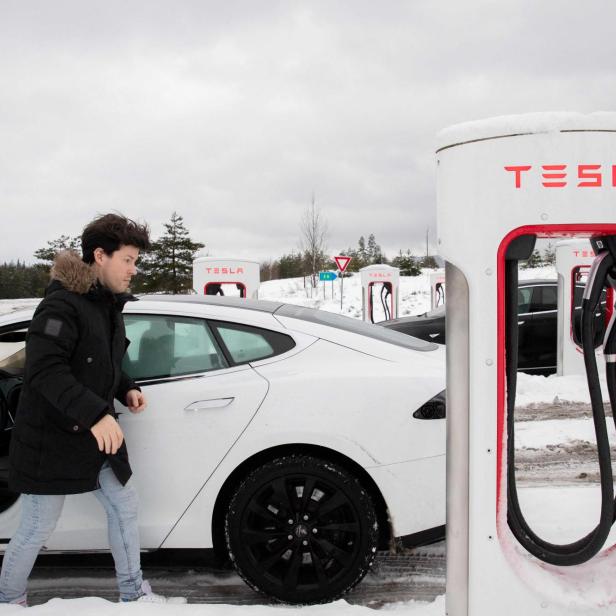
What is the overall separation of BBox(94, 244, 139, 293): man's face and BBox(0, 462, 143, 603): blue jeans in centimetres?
75

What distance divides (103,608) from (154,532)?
0.44 m

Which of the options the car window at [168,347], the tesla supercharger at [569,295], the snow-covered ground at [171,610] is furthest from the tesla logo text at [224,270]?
the snow-covered ground at [171,610]

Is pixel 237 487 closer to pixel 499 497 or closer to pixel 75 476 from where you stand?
pixel 75 476

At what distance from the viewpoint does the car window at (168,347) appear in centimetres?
292

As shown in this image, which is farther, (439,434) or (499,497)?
(439,434)

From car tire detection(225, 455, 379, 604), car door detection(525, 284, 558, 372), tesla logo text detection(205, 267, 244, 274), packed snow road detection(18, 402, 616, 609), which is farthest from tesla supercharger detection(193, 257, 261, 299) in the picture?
car tire detection(225, 455, 379, 604)

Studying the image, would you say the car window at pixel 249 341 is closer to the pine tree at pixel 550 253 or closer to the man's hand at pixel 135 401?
the man's hand at pixel 135 401

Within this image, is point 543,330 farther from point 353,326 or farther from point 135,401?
point 135,401

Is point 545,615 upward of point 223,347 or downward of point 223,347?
downward

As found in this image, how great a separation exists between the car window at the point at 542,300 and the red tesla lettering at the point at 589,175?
7774 mm

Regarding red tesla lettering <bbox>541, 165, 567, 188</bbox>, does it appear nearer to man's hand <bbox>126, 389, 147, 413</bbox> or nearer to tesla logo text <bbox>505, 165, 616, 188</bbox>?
tesla logo text <bbox>505, 165, 616, 188</bbox>

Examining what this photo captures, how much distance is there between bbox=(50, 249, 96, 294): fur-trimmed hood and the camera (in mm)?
2363

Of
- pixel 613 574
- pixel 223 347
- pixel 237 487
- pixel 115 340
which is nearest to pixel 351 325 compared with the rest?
pixel 223 347

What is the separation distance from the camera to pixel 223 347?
2938mm
